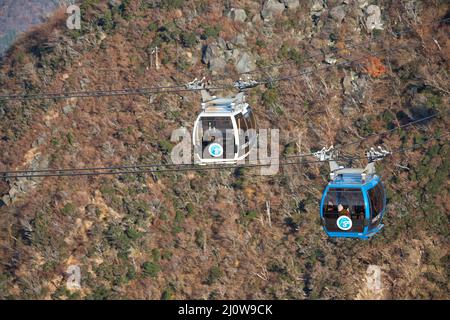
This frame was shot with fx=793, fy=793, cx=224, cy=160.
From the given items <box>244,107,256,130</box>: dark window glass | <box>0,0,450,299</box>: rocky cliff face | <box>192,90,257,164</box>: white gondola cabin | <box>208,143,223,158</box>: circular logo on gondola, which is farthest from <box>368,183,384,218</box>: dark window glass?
<box>0,0,450,299</box>: rocky cliff face

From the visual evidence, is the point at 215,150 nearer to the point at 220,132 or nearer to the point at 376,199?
the point at 220,132

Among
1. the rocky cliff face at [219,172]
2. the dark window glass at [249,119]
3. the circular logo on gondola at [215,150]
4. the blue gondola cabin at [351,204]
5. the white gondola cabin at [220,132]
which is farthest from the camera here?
the rocky cliff face at [219,172]

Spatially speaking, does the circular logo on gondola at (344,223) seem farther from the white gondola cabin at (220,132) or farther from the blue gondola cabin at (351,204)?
the white gondola cabin at (220,132)

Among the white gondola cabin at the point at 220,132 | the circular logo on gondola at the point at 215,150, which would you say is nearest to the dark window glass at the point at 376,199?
the white gondola cabin at the point at 220,132

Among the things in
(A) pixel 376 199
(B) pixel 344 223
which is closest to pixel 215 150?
(B) pixel 344 223

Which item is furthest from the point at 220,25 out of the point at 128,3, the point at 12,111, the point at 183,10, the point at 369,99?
the point at 12,111

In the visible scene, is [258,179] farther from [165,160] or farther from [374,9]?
[374,9]
